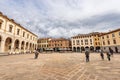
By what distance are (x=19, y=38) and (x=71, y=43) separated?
3743 cm

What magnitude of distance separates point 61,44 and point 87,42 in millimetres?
17594

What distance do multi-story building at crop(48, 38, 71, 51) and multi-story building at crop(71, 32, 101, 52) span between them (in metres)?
4.72

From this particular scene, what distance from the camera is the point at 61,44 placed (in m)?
61.3

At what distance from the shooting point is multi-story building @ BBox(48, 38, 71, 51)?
60872 millimetres

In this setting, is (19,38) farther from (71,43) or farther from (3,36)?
(71,43)

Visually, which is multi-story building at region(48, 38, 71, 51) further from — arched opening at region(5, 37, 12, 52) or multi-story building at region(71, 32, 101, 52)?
arched opening at region(5, 37, 12, 52)

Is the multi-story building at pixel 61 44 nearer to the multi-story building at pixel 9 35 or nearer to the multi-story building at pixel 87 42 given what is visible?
the multi-story building at pixel 87 42

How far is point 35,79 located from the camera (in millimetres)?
4543

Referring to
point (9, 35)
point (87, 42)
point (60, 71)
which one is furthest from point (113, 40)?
point (9, 35)

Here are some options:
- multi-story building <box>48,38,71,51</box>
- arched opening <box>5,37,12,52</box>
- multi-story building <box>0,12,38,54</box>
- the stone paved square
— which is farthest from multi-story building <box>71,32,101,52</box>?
the stone paved square

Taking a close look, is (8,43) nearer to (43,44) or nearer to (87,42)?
(43,44)

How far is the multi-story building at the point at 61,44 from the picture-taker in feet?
200

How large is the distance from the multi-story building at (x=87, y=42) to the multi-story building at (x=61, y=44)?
4.72 meters

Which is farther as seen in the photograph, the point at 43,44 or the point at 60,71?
the point at 43,44
